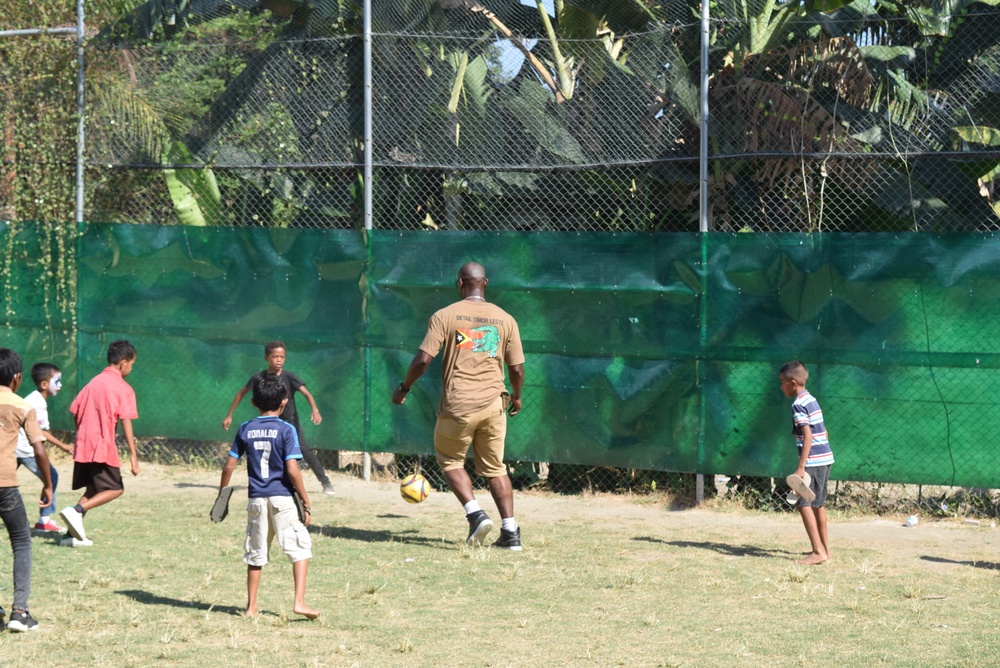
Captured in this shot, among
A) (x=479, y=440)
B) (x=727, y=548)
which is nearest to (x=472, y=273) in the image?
(x=479, y=440)

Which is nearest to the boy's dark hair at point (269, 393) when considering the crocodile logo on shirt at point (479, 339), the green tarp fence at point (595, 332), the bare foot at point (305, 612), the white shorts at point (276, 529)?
the white shorts at point (276, 529)

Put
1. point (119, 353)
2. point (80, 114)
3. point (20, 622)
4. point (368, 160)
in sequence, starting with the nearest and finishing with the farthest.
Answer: point (20, 622), point (119, 353), point (368, 160), point (80, 114)

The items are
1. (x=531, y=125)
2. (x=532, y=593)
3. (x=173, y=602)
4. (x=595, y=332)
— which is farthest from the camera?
(x=531, y=125)

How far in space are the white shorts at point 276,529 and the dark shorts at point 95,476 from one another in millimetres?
2540

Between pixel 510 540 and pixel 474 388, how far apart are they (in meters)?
1.06

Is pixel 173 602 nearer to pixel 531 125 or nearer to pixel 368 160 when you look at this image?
pixel 368 160

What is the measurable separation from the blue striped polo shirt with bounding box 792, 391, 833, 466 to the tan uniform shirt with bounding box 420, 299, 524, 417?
1.98 meters

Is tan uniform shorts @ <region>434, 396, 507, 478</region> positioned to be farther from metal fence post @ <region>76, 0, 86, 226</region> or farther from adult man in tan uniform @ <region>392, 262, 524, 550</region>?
metal fence post @ <region>76, 0, 86, 226</region>

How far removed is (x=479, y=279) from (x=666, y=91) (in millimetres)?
2918

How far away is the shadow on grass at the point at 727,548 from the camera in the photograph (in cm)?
855

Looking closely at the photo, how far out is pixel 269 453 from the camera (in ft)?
21.6

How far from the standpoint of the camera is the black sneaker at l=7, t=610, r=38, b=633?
6.29 m

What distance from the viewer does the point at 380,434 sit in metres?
11.4

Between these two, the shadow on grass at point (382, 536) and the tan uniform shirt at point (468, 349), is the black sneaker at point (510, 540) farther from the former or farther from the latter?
the tan uniform shirt at point (468, 349)
